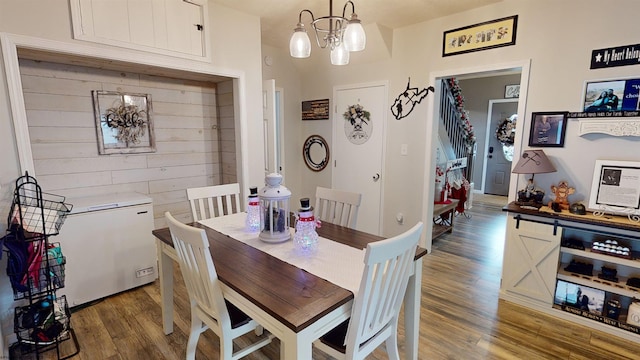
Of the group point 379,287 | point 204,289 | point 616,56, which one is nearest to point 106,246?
point 204,289

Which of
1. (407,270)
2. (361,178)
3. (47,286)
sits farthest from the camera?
(361,178)

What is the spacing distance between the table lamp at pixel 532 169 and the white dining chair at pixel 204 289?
92.2 inches

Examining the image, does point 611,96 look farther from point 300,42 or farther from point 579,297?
point 300,42

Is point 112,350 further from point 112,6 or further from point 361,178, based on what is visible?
point 361,178

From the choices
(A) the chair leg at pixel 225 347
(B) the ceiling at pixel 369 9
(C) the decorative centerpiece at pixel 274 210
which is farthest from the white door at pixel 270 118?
(A) the chair leg at pixel 225 347

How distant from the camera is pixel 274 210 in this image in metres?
1.84

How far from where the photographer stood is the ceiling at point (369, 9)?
9.08 feet

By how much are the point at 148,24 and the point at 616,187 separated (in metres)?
3.77

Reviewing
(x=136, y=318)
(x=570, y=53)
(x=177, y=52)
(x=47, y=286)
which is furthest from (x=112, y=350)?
(x=570, y=53)

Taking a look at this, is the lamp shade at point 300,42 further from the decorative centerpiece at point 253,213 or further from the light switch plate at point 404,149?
the light switch plate at point 404,149

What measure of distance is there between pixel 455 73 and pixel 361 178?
1641 millimetres

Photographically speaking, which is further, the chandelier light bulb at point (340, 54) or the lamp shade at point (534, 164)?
the lamp shade at point (534, 164)

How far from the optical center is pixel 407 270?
57.4 inches

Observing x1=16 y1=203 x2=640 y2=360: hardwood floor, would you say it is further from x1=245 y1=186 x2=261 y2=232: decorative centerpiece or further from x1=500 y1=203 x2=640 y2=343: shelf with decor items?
x1=245 y1=186 x2=261 y2=232: decorative centerpiece
